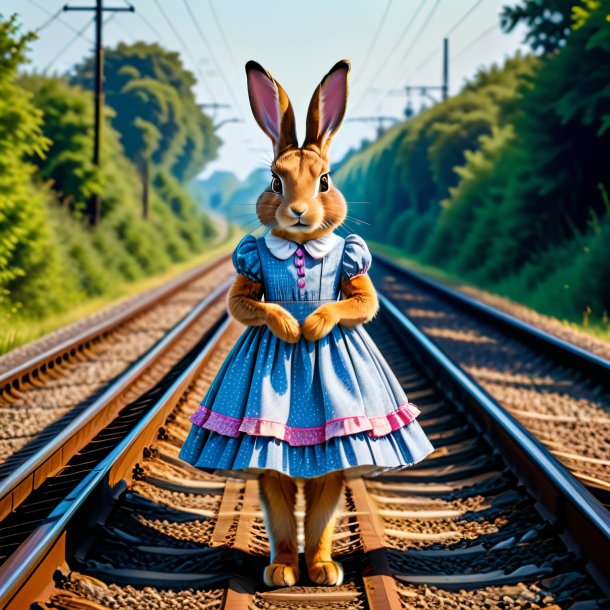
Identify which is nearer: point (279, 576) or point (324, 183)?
point (279, 576)

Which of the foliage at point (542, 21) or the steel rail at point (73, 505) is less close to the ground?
the foliage at point (542, 21)

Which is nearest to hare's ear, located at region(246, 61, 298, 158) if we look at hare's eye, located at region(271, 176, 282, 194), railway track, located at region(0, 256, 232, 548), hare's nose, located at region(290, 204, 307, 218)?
hare's eye, located at region(271, 176, 282, 194)

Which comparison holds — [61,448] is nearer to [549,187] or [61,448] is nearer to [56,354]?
[56,354]

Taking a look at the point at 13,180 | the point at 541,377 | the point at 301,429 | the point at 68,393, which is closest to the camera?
the point at 301,429

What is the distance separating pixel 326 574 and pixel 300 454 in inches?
21.9

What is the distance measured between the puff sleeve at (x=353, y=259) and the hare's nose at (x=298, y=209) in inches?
12.5

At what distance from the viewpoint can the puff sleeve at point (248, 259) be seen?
398 cm

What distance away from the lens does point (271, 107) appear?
3934 mm

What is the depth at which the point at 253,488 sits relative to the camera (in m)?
5.23

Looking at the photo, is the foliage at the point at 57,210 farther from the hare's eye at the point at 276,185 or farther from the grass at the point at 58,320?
the hare's eye at the point at 276,185

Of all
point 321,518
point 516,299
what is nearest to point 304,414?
point 321,518

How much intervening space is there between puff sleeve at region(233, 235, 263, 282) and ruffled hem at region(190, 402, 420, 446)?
2.06 ft

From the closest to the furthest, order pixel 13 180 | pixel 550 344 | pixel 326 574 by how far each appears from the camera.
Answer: pixel 326 574
pixel 550 344
pixel 13 180

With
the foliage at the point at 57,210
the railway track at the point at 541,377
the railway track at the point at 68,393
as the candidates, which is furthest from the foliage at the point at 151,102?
the railway track at the point at 541,377
